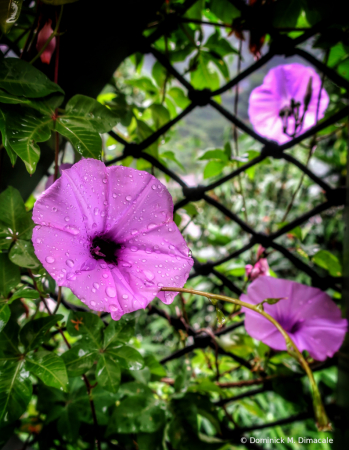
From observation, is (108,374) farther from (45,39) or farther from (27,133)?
(45,39)

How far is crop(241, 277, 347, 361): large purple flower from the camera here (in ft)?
1.54

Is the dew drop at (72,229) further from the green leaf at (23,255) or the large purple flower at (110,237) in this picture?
the green leaf at (23,255)

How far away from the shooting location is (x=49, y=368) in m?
0.34

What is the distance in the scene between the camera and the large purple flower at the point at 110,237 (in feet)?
0.83

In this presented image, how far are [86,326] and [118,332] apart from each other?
0.15ft

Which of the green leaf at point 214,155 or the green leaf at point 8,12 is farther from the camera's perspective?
the green leaf at point 214,155

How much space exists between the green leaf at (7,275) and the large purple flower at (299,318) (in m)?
0.33

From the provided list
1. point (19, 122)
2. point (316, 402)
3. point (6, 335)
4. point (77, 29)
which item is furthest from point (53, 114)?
point (316, 402)

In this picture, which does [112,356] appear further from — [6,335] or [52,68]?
[52,68]

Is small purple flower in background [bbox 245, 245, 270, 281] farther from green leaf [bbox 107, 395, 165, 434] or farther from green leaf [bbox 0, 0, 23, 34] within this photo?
green leaf [bbox 0, 0, 23, 34]

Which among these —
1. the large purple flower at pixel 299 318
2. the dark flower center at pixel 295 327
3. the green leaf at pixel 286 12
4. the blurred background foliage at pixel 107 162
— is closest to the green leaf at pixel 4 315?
the blurred background foliage at pixel 107 162

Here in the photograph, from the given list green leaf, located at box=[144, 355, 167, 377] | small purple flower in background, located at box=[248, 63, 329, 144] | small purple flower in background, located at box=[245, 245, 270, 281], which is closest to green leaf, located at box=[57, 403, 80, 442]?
green leaf, located at box=[144, 355, 167, 377]

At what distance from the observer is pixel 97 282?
10.5 inches

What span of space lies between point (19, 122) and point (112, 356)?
1.05 feet
